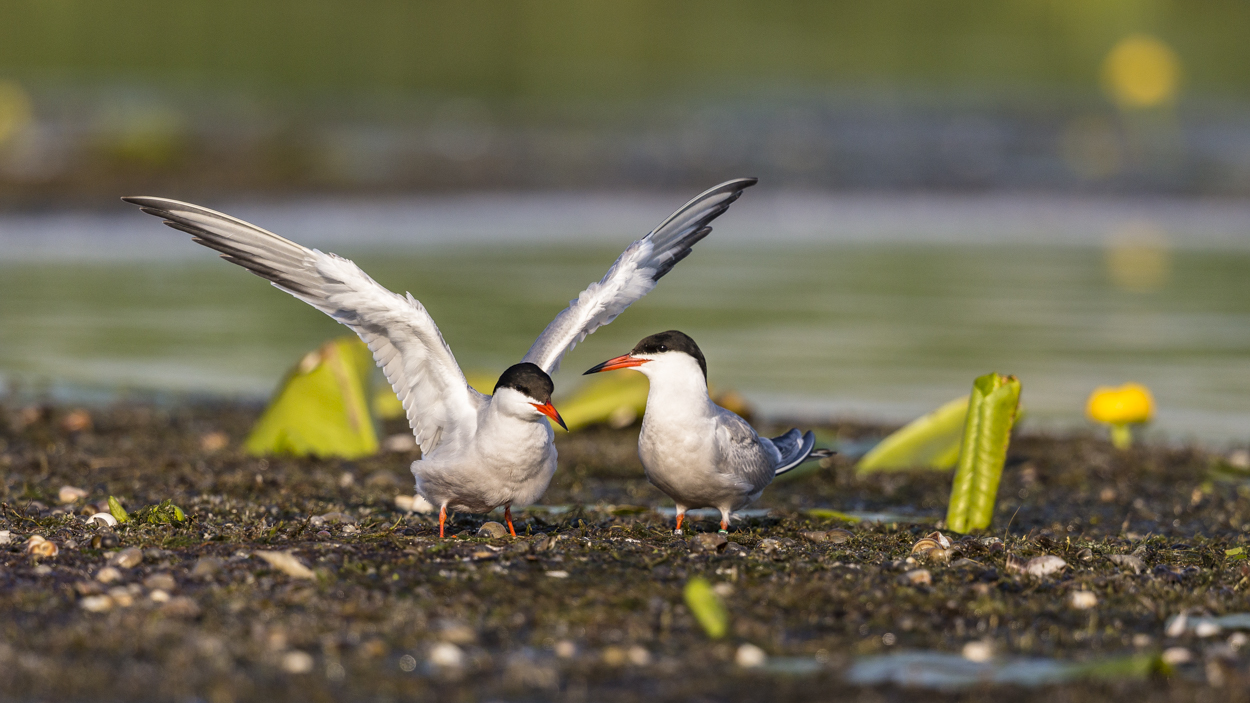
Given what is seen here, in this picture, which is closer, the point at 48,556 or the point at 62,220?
the point at 48,556

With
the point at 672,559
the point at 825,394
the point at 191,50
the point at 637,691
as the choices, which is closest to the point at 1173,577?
the point at 672,559

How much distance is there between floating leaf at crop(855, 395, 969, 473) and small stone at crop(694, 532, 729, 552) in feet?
10.7

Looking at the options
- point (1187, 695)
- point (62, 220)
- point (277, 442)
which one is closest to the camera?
point (1187, 695)

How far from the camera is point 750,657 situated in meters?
4.90

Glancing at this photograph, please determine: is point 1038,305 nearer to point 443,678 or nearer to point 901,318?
point 901,318

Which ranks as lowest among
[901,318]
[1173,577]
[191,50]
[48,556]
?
[48,556]

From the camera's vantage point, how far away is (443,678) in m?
4.69

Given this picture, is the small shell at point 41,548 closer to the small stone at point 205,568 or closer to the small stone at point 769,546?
the small stone at point 205,568

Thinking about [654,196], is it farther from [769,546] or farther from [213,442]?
[769,546]

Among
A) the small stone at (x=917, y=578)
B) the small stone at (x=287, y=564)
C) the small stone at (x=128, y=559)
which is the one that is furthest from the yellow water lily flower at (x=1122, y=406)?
the small stone at (x=128, y=559)

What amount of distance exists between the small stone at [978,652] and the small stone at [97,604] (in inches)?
120

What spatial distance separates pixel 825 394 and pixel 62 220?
1537 centimetres

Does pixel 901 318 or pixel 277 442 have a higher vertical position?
pixel 901 318

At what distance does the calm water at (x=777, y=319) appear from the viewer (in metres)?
13.0
